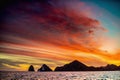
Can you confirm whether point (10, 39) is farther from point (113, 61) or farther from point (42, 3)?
point (113, 61)

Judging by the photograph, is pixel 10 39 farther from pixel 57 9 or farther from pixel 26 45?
pixel 57 9

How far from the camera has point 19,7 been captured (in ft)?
13.1

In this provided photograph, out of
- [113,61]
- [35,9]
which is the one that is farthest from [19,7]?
[113,61]

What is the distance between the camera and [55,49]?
13.6 feet

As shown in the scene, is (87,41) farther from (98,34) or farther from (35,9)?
(35,9)

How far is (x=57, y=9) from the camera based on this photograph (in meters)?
3.96

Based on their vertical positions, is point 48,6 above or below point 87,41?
above

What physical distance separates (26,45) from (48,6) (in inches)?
30.9

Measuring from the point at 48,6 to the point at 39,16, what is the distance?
0.76 ft

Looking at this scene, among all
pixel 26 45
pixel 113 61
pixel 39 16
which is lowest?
pixel 113 61

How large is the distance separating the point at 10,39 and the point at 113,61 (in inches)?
74.0

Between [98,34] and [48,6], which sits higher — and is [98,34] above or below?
below

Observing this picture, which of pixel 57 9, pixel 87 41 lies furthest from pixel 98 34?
pixel 57 9

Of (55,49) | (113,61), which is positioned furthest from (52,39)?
(113,61)
